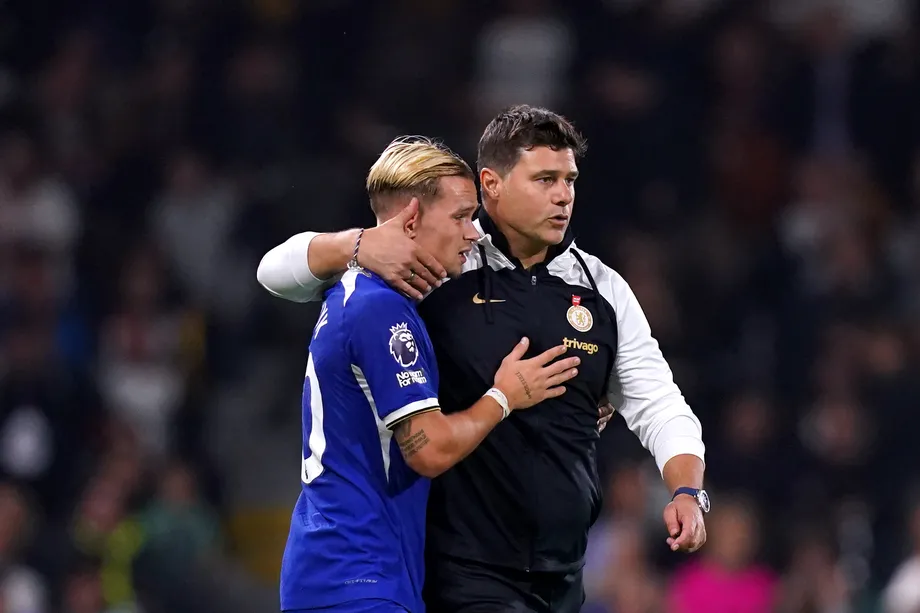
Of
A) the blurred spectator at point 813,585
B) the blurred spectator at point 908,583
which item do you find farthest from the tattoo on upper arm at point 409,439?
the blurred spectator at point 908,583

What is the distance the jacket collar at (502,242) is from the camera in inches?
148

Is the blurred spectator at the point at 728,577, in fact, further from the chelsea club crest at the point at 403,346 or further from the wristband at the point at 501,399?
the chelsea club crest at the point at 403,346

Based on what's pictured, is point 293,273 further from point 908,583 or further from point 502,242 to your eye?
point 908,583

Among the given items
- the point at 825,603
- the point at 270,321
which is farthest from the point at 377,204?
the point at 270,321

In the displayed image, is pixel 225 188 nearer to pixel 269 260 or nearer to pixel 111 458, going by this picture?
pixel 111 458

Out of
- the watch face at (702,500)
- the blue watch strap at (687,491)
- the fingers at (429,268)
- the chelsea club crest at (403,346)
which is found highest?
the fingers at (429,268)

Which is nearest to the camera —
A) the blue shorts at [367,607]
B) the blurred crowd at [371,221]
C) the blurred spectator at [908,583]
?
the blue shorts at [367,607]

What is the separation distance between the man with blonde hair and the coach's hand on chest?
10cm

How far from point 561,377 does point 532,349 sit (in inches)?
5.5

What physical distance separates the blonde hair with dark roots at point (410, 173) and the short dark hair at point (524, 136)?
0.20 meters

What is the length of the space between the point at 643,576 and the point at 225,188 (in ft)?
13.1

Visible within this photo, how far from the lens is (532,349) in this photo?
144 inches

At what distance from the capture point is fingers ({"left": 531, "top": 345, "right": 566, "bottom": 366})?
3541 mm

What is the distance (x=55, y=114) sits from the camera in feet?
31.3
